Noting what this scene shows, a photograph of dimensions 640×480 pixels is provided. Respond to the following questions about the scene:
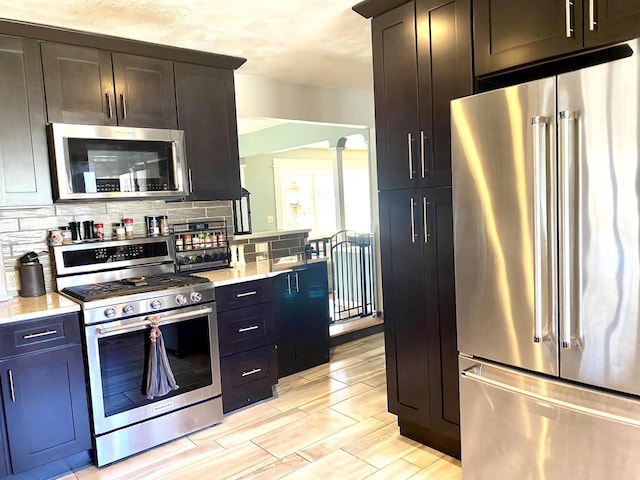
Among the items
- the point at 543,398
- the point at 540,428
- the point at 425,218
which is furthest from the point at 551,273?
the point at 425,218

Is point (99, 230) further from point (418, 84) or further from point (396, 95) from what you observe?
point (418, 84)

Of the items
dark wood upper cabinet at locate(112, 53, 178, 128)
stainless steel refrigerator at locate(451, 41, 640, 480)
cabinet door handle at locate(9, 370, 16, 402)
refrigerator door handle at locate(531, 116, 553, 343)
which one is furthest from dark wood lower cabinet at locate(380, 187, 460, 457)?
cabinet door handle at locate(9, 370, 16, 402)

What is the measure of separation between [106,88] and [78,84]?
154 millimetres

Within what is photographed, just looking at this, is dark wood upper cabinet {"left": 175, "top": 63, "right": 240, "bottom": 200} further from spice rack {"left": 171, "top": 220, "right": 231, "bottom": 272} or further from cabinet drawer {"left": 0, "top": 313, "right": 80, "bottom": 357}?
cabinet drawer {"left": 0, "top": 313, "right": 80, "bottom": 357}

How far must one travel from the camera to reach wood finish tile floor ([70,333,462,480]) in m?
2.40

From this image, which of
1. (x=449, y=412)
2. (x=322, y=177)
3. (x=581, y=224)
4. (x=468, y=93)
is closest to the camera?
(x=581, y=224)

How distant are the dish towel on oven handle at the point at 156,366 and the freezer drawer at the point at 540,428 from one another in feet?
5.29

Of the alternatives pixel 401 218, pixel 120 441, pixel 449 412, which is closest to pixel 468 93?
pixel 401 218

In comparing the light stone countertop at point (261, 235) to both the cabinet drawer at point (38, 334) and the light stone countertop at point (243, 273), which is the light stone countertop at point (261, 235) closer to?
the light stone countertop at point (243, 273)

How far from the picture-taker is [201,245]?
346 centimetres

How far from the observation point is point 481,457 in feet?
6.63

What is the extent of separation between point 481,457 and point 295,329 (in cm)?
188

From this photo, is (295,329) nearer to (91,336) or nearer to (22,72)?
(91,336)

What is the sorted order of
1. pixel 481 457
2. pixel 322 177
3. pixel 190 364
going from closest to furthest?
pixel 481 457
pixel 190 364
pixel 322 177
